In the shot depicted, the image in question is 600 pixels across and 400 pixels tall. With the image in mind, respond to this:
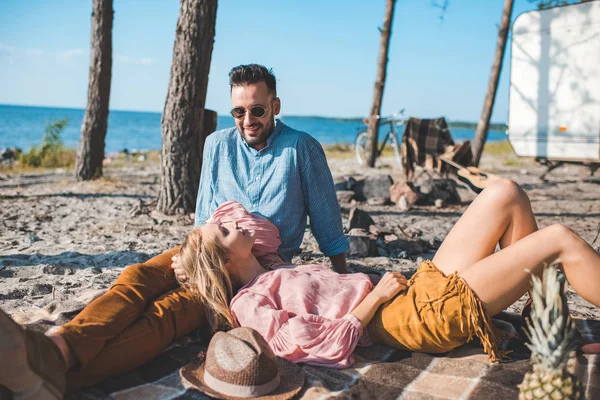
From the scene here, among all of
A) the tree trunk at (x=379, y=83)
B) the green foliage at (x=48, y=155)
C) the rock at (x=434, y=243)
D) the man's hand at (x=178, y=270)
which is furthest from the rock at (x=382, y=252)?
the green foliage at (x=48, y=155)

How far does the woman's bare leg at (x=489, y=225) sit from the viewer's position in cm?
280

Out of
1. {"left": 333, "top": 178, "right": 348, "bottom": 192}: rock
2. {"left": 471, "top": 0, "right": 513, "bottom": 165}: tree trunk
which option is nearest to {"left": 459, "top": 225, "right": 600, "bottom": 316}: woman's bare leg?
{"left": 333, "top": 178, "right": 348, "bottom": 192}: rock

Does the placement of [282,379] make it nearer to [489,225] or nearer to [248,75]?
[489,225]

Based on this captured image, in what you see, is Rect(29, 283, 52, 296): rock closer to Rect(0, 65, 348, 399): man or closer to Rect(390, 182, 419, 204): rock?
Rect(0, 65, 348, 399): man

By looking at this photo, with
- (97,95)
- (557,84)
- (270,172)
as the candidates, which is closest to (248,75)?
(270,172)

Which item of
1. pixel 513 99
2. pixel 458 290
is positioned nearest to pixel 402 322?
pixel 458 290

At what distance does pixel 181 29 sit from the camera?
6.21 metres

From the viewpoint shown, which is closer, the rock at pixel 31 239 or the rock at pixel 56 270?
the rock at pixel 56 270

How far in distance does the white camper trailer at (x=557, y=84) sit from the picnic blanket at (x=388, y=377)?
7.44 m

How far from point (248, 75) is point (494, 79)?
365 inches

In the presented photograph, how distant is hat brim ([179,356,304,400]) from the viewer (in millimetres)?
2314

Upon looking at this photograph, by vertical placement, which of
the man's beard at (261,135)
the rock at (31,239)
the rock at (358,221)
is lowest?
the rock at (31,239)

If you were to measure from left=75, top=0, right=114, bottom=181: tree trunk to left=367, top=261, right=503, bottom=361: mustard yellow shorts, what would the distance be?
769 cm

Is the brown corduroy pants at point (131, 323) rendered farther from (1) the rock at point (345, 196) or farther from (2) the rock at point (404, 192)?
(2) the rock at point (404, 192)
